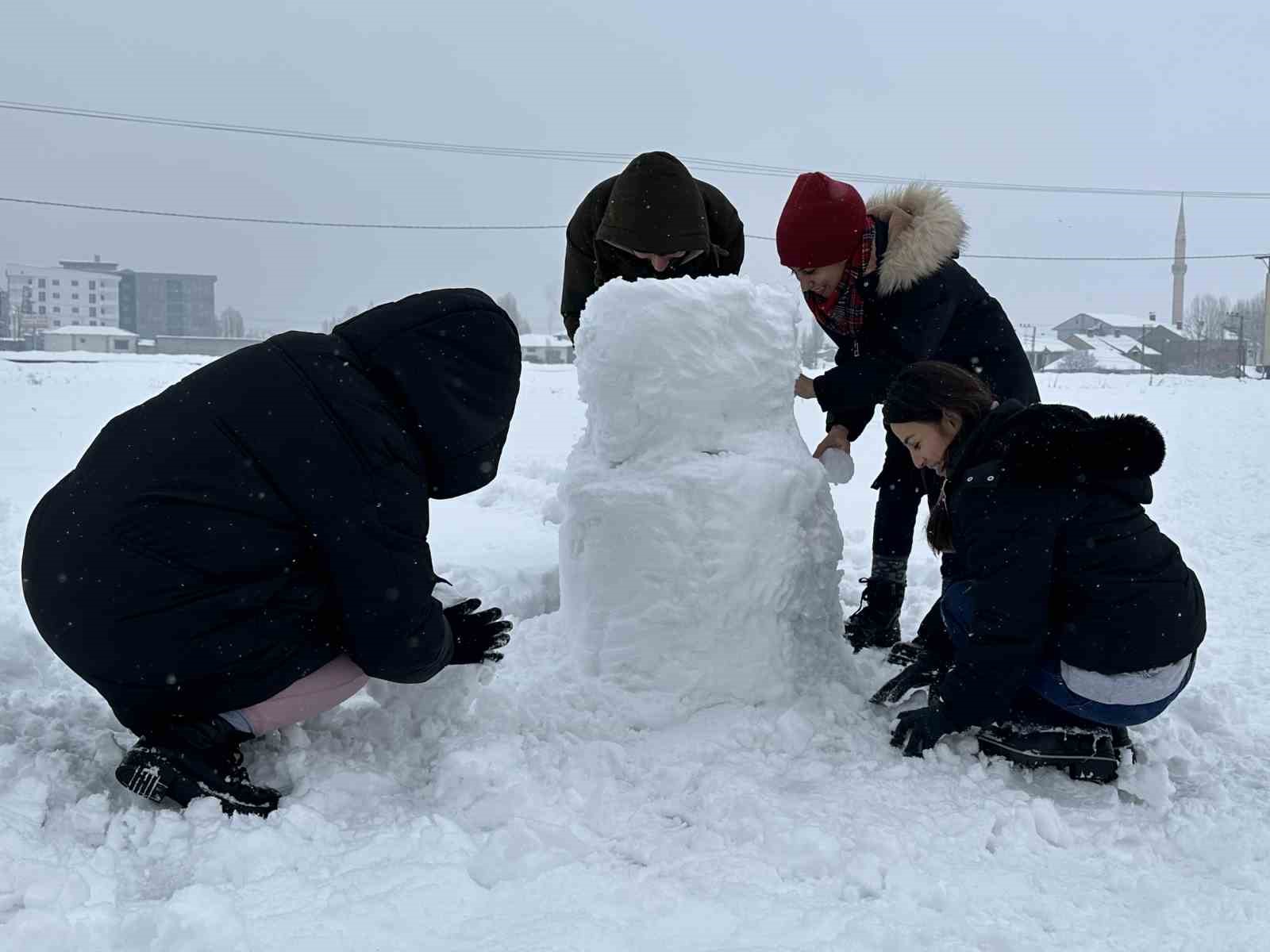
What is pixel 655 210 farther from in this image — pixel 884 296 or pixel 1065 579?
pixel 1065 579

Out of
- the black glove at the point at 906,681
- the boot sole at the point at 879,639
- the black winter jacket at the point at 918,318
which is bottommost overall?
the boot sole at the point at 879,639

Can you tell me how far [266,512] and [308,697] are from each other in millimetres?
531

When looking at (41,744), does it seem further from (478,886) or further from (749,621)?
(749,621)

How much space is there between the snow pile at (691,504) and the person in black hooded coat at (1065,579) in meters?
0.52

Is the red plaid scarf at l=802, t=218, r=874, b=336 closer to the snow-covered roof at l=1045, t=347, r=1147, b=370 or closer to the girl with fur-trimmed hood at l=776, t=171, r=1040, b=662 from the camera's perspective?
the girl with fur-trimmed hood at l=776, t=171, r=1040, b=662

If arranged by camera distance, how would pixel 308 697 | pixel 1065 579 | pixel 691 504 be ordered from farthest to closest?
pixel 691 504
pixel 1065 579
pixel 308 697

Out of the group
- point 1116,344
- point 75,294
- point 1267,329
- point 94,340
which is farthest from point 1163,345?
point 75,294

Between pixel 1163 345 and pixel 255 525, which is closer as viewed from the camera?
pixel 255 525

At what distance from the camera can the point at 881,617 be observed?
12.0 ft

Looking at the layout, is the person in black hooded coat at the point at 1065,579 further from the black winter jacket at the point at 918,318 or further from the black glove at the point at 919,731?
the black winter jacket at the point at 918,318

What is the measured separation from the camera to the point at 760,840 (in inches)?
84.4

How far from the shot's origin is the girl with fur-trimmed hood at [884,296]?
10.4 feet

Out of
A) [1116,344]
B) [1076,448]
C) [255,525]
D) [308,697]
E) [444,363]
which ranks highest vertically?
[1116,344]

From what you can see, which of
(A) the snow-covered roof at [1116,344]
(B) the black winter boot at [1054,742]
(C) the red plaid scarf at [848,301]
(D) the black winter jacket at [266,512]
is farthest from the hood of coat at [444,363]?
(A) the snow-covered roof at [1116,344]
